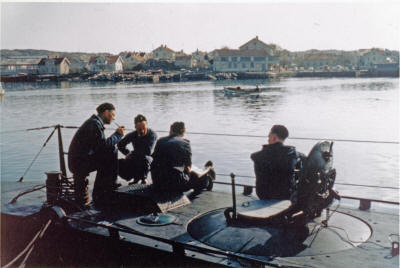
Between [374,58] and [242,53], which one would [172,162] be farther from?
[374,58]

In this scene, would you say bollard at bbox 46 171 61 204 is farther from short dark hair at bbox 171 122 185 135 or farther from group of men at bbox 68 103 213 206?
short dark hair at bbox 171 122 185 135

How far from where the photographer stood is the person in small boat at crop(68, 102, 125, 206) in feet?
22.2

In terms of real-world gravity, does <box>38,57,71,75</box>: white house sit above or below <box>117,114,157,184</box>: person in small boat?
above

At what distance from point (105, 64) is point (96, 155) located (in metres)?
185

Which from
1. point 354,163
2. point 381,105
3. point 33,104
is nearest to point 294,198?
point 354,163

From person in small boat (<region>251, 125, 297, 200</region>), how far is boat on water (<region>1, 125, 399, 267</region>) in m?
0.22

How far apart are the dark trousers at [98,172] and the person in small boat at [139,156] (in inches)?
22.2

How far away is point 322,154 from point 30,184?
7102mm

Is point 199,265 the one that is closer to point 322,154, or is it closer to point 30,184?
point 322,154

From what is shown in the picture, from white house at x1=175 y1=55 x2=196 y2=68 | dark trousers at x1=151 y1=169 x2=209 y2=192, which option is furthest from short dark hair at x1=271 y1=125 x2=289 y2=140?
white house at x1=175 y1=55 x2=196 y2=68

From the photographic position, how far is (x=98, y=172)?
23.1 ft

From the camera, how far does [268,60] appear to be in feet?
511

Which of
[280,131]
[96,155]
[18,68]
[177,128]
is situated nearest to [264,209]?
[280,131]

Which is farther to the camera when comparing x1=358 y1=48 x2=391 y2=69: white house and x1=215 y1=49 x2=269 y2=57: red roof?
x1=358 y1=48 x2=391 y2=69: white house
